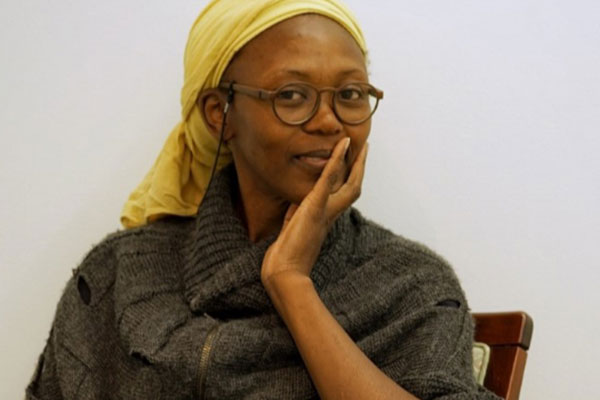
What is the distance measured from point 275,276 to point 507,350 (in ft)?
1.40

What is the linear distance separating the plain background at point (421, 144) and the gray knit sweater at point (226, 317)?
302 mm

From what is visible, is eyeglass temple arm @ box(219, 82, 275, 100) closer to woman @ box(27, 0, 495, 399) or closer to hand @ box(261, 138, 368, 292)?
woman @ box(27, 0, 495, 399)

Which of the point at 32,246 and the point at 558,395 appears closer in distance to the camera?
the point at 558,395

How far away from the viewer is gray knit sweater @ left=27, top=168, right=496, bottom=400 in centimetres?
139

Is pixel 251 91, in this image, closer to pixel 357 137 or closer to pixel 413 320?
pixel 357 137

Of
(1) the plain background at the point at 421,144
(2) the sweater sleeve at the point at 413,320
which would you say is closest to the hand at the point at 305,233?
(2) the sweater sleeve at the point at 413,320

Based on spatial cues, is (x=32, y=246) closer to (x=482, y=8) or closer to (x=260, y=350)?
(x=260, y=350)

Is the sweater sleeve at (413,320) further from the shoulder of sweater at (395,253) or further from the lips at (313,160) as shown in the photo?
the lips at (313,160)

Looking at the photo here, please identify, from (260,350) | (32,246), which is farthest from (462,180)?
(32,246)

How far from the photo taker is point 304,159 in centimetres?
142

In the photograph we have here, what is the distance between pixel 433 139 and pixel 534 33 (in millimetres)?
294

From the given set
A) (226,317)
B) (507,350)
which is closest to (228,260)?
(226,317)

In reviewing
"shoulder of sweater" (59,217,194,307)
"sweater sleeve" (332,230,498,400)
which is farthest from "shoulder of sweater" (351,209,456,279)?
"shoulder of sweater" (59,217,194,307)

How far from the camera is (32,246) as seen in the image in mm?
1917
